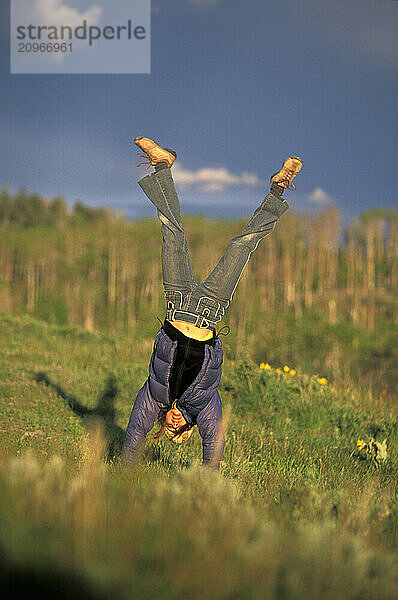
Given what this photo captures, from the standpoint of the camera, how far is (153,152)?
467 cm

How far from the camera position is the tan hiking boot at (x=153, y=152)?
4641 millimetres

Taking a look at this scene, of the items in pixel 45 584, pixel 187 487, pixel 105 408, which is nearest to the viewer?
pixel 45 584

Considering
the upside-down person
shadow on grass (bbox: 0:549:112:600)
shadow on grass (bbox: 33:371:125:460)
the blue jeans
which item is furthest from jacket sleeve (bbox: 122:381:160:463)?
shadow on grass (bbox: 0:549:112:600)

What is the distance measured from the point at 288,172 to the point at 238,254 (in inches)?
35.9

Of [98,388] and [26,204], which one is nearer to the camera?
[98,388]

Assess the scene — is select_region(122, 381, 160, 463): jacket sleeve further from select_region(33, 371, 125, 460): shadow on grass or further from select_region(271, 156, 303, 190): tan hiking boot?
select_region(271, 156, 303, 190): tan hiking boot

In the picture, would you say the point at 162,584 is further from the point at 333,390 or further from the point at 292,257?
the point at 292,257

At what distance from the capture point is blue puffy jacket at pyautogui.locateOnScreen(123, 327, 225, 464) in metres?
4.65

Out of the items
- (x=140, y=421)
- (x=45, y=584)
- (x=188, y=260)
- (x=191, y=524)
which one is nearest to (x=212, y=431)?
(x=140, y=421)

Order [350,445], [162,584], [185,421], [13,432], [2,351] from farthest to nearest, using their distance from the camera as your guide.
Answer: [2,351] < [350,445] < [13,432] < [185,421] < [162,584]

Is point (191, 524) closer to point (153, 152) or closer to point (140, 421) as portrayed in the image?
point (140, 421)

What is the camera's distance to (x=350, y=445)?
8.13m

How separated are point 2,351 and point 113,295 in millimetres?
52370

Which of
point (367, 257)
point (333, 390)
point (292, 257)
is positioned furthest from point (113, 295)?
point (333, 390)
